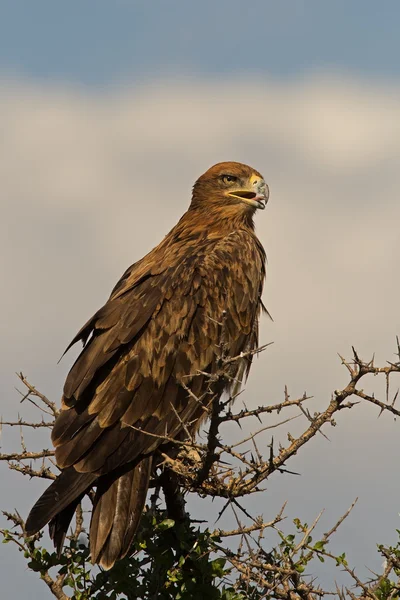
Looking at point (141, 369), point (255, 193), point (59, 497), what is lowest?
point (59, 497)

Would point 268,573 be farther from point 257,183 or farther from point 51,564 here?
point 257,183

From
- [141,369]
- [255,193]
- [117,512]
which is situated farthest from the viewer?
[255,193]

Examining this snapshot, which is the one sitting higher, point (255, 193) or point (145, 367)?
point (255, 193)

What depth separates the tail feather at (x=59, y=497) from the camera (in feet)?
14.1

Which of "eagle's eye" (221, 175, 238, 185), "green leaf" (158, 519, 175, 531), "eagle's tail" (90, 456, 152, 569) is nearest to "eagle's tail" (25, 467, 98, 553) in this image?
"eagle's tail" (90, 456, 152, 569)

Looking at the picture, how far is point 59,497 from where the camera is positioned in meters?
4.40

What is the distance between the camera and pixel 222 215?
6.80m

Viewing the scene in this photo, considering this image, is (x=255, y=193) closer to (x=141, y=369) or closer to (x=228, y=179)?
(x=228, y=179)

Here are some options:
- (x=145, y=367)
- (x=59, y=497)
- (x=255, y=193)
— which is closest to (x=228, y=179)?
(x=255, y=193)

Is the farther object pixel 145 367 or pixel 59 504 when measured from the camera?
pixel 145 367

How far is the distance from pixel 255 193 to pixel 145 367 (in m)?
2.15

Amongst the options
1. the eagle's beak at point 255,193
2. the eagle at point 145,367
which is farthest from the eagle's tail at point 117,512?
the eagle's beak at point 255,193

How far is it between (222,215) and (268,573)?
3333mm

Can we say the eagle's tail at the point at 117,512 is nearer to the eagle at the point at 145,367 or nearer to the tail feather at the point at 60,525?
the eagle at the point at 145,367
